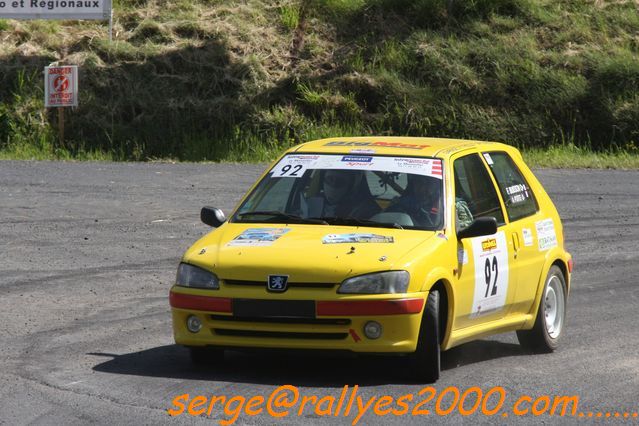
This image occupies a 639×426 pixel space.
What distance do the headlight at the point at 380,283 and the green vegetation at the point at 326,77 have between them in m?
17.2

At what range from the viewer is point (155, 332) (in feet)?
30.9

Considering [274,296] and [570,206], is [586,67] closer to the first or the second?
[570,206]

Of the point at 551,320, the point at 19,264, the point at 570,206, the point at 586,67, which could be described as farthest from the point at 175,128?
the point at 551,320

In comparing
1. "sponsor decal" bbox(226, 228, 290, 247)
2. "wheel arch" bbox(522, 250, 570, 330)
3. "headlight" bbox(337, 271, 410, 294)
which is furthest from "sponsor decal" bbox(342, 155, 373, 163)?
"wheel arch" bbox(522, 250, 570, 330)

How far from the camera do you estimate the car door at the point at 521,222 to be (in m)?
8.84

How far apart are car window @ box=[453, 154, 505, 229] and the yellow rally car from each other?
11 mm

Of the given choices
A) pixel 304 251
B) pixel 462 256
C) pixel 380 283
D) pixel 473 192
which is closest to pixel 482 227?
pixel 462 256

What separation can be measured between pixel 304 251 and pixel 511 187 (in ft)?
7.45

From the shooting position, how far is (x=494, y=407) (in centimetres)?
699

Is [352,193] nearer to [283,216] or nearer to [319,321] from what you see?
[283,216]

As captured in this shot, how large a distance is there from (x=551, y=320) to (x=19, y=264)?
591cm

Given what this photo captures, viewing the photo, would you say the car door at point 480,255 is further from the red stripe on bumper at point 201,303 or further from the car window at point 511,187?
the red stripe on bumper at point 201,303

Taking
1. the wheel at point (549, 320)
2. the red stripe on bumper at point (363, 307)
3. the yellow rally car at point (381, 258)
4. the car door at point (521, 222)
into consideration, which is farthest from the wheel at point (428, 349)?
the wheel at point (549, 320)

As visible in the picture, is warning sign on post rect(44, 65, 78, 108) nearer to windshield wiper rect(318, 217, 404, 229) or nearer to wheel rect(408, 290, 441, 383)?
windshield wiper rect(318, 217, 404, 229)
